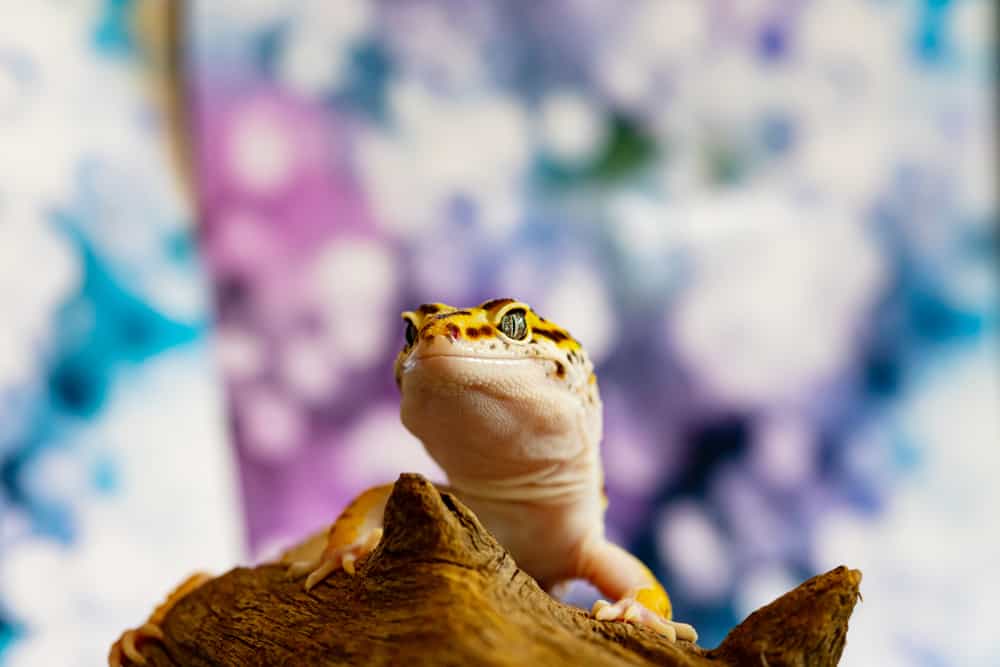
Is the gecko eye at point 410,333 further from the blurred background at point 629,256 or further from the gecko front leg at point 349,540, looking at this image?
the blurred background at point 629,256

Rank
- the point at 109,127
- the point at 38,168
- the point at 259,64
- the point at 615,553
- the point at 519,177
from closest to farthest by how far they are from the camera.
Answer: the point at 615,553 → the point at 38,168 → the point at 109,127 → the point at 259,64 → the point at 519,177

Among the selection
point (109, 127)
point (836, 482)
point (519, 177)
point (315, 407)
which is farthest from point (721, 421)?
point (109, 127)

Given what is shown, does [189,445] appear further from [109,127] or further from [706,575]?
[706,575]

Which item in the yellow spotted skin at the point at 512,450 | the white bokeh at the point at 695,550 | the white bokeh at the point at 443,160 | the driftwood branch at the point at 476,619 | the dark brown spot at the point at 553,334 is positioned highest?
the white bokeh at the point at 443,160

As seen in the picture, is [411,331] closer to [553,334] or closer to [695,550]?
[553,334]

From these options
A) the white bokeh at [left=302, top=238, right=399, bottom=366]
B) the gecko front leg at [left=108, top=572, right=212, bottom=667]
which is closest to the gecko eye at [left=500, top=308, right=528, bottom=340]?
the gecko front leg at [left=108, top=572, right=212, bottom=667]

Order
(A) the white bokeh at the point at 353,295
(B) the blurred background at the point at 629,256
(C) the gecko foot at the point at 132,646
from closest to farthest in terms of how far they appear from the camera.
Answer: (C) the gecko foot at the point at 132,646 < (B) the blurred background at the point at 629,256 < (A) the white bokeh at the point at 353,295

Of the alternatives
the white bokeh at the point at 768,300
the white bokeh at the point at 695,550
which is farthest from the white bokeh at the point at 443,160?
the white bokeh at the point at 695,550
